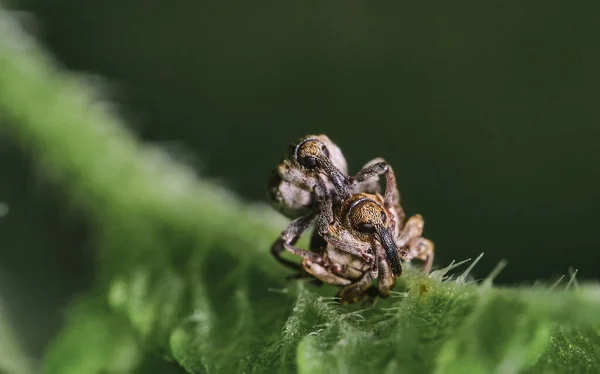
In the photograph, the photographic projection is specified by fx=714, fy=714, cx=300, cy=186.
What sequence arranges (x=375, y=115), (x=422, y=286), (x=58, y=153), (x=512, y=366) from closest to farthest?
(x=512, y=366) → (x=422, y=286) → (x=58, y=153) → (x=375, y=115)

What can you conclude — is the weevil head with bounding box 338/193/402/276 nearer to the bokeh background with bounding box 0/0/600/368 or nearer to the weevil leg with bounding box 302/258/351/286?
the weevil leg with bounding box 302/258/351/286

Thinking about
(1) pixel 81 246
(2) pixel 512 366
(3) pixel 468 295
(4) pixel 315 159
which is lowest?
(2) pixel 512 366

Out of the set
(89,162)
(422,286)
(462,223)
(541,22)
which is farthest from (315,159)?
(541,22)

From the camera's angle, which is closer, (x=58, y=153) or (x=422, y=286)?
(x=422, y=286)

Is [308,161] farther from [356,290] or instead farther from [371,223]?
[356,290]

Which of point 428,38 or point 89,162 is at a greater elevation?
point 428,38

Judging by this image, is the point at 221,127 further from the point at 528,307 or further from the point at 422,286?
the point at 528,307

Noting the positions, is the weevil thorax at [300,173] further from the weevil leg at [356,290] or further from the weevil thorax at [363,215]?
the weevil leg at [356,290]

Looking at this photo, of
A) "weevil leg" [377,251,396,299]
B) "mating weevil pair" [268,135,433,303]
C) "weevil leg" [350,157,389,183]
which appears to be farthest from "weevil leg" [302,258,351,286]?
"weevil leg" [350,157,389,183]
